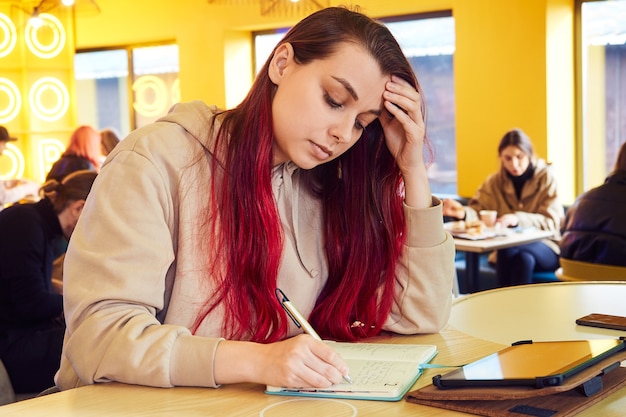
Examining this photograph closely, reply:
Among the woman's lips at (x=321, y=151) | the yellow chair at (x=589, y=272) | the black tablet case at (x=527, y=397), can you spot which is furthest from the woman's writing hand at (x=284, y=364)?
the yellow chair at (x=589, y=272)

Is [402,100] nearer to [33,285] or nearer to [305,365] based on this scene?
[305,365]

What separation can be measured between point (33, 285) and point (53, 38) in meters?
5.66

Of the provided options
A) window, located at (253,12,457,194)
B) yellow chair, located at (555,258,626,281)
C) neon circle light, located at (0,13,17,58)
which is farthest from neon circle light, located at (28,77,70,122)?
yellow chair, located at (555,258,626,281)

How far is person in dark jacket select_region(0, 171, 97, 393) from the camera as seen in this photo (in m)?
2.99

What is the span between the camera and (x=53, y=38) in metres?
8.30

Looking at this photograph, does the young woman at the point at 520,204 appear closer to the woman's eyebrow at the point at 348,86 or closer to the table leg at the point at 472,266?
the table leg at the point at 472,266

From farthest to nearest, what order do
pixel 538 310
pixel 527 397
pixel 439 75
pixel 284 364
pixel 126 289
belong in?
pixel 439 75
pixel 538 310
pixel 126 289
pixel 284 364
pixel 527 397

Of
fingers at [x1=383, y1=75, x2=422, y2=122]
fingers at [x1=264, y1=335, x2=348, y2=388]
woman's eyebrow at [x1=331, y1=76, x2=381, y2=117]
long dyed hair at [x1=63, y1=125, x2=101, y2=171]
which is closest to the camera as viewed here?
fingers at [x1=264, y1=335, x2=348, y2=388]

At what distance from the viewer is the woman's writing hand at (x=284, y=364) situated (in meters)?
1.28

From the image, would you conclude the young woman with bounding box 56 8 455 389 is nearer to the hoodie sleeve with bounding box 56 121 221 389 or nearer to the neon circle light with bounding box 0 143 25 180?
the hoodie sleeve with bounding box 56 121 221 389

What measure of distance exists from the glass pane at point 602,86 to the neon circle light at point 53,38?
488cm

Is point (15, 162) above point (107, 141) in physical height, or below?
below

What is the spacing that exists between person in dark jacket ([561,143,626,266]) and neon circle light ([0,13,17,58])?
19.0ft

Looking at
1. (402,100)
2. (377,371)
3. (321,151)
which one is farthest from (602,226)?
(377,371)
